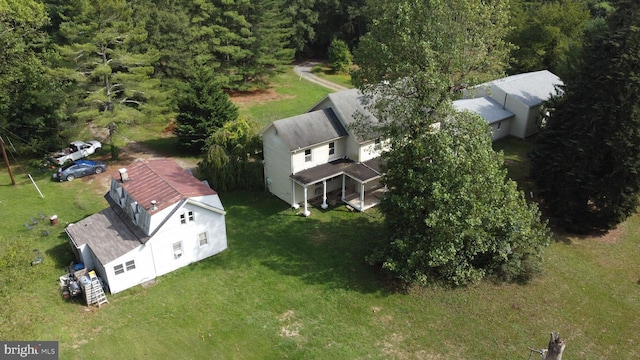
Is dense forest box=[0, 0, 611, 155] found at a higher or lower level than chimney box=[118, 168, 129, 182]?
higher

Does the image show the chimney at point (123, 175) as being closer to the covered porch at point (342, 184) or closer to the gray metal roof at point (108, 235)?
the gray metal roof at point (108, 235)

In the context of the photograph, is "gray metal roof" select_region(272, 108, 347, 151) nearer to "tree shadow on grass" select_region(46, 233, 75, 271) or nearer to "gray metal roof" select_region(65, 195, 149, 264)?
"gray metal roof" select_region(65, 195, 149, 264)

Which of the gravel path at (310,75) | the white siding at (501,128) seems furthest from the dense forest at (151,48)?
the white siding at (501,128)

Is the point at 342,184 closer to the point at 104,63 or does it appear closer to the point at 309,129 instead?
the point at 309,129

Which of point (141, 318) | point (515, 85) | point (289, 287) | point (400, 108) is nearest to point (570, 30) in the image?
point (515, 85)

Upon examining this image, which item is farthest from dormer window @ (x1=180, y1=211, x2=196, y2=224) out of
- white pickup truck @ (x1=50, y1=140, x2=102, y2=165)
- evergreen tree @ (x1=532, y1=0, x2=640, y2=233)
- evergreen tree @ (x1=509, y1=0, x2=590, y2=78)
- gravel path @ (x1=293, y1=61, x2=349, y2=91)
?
evergreen tree @ (x1=509, y1=0, x2=590, y2=78)
